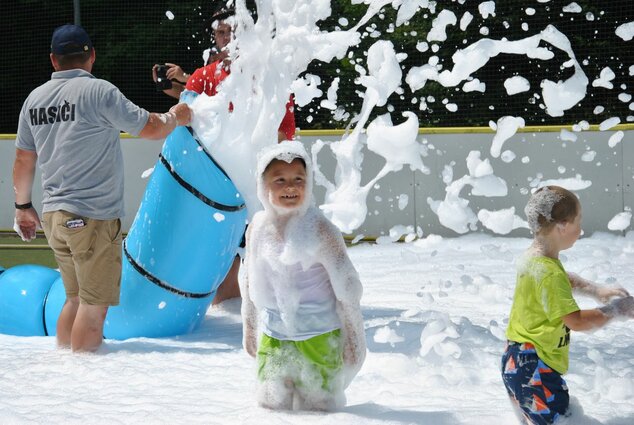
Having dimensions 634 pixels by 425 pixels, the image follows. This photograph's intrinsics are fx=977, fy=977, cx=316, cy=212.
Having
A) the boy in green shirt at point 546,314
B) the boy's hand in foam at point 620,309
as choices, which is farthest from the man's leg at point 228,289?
the boy's hand in foam at point 620,309

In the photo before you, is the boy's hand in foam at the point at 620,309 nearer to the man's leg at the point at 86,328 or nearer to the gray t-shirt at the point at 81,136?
the gray t-shirt at the point at 81,136

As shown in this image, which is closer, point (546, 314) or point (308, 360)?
point (546, 314)

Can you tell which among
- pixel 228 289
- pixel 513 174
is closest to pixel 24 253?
pixel 228 289

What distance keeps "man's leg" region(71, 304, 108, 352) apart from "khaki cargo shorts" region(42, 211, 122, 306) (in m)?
0.05

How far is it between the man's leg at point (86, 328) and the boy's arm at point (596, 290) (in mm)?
2532

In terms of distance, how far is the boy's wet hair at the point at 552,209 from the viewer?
330 centimetres

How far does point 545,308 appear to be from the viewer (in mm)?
3213

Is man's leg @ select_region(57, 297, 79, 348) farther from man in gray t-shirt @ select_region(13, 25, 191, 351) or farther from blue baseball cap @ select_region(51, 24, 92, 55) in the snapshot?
blue baseball cap @ select_region(51, 24, 92, 55)

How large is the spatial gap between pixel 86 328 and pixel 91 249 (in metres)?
0.41

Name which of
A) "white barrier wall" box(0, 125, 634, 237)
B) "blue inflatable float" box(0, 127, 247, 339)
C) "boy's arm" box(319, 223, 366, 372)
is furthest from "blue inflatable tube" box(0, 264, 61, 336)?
"white barrier wall" box(0, 125, 634, 237)

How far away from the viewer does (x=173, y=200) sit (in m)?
5.18

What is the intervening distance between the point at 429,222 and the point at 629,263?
2938 millimetres

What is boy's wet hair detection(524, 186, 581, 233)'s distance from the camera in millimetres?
3305

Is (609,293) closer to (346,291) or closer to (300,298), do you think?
(346,291)
